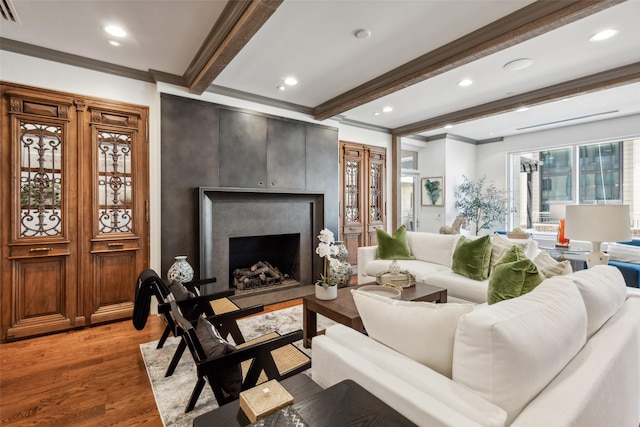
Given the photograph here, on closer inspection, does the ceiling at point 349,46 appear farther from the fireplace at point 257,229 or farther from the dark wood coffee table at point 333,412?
the dark wood coffee table at point 333,412

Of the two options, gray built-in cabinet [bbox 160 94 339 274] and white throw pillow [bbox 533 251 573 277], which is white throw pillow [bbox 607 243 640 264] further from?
gray built-in cabinet [bbox 160 94 339 274]

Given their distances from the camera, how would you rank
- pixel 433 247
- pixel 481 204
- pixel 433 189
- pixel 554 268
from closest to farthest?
pixel 554 268
pixel 433 247
pixel 481 204
pixel 433 189

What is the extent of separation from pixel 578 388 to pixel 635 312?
954 mm

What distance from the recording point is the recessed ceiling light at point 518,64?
3091mm

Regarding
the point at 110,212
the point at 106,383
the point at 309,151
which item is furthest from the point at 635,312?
the point at 110,212

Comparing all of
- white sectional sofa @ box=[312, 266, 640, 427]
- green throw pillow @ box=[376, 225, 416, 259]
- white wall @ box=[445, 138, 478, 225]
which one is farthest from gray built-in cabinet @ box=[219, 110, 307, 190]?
white wall @ box=[445, 138, 478, 225]

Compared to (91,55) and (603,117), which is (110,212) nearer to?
(91,55)

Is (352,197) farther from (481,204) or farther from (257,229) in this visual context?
(481,204)

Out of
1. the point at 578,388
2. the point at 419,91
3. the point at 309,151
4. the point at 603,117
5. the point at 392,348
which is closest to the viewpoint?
the point at 578,388

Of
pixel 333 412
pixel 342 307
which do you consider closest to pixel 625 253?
pixel 342 307

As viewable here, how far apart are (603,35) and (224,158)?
3945 millimetres

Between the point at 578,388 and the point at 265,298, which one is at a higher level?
the point at 578,388

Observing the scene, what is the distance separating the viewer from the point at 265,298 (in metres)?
3.97

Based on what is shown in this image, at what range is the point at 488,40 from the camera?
2508mm
